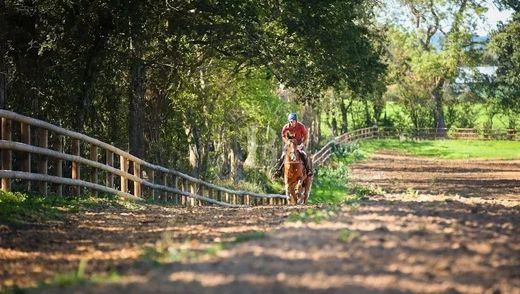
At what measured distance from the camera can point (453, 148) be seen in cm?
7362

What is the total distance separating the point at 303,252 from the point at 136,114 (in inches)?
762

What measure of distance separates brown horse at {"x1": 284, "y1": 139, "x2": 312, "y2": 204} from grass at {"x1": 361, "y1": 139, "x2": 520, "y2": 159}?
40.5 m

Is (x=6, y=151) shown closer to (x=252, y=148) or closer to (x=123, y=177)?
(x=123, y=177)

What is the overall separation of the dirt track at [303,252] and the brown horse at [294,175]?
26.2ft

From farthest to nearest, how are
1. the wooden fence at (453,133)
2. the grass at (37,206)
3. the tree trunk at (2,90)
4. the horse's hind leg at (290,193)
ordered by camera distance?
the wooden fence at (453,133) → the horse's hind leg at (290,193) → the tree trunk at (2,90) → the grass at (37,206)

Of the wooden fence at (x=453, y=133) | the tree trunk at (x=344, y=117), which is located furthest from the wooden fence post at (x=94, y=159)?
the wooden fence at (x=453, y=133)

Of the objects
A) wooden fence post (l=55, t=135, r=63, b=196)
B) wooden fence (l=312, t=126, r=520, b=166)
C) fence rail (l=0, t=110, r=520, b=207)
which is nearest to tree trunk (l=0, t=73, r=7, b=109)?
fence rail (l=0, t=110, r=520, b=207)

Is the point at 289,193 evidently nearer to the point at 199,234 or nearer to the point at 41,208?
the point at 41,208

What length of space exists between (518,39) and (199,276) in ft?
253

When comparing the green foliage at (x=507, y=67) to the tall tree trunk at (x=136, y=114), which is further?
the green foliage at (x=507, y=67)

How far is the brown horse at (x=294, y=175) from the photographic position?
76.7ft

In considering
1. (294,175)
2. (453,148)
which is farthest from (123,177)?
(453,148)

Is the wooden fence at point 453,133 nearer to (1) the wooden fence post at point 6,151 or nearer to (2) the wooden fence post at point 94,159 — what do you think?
(2) the wooden fence post at point 94,159

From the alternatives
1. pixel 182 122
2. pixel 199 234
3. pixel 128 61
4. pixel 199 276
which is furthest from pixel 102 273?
pixel 182 122
